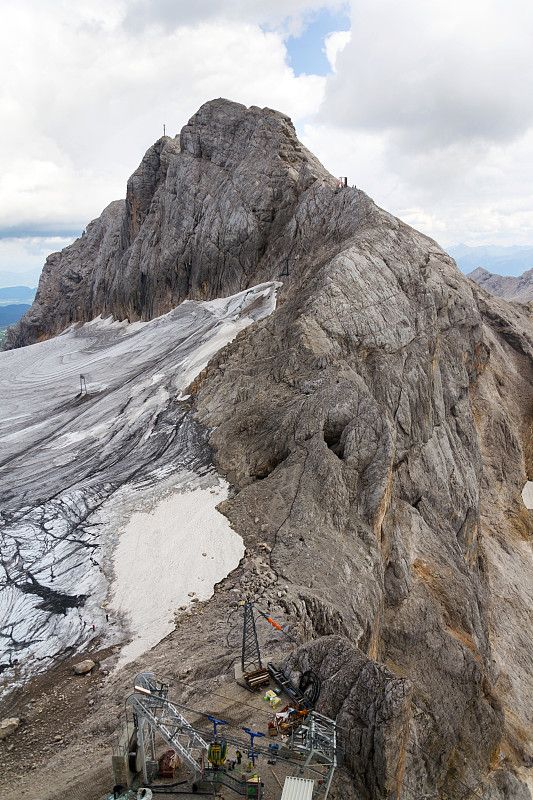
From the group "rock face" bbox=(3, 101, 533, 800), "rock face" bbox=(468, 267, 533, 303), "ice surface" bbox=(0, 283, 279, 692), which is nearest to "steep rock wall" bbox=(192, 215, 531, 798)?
"rock face" bbox=(3, 101, 533, 800)

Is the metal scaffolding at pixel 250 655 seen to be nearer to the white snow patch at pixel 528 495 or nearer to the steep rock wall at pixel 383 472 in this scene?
the steep rock wall at pixel 383 472

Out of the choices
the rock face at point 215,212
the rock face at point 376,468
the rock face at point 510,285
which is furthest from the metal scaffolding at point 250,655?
the rock face at point 510,285

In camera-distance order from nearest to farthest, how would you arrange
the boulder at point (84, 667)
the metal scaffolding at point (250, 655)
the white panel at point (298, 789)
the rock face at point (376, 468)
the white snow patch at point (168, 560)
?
1. the white panel at point (298, 789)
2. the metal scaffolding at point (250, 655)
3. the boulder at point (84, 667)
4. the white snow patch at point (168, 560)
5. the rock face at point (376, 468)

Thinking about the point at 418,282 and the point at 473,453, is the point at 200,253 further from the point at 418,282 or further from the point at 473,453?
the point at 473,453

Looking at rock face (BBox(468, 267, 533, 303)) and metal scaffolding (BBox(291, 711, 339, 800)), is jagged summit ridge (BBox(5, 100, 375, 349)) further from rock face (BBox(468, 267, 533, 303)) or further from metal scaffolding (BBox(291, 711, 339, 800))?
rock face (BBox(468, 267, 533, 303))

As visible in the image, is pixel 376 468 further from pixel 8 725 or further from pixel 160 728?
pixel 8 725

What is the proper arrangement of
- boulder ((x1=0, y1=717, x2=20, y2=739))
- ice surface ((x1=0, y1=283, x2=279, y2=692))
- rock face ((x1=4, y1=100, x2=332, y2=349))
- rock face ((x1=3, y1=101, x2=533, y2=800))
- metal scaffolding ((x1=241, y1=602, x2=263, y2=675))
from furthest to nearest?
1. rock face ((x1=4, y1=100, x2=332, y2=349))
2. rock face ((x1=3, y1=101, x2=533, y2=800))
3. ice surface ((x1=0, y1=283, x2=279, y2=692))
4. metal scaffolding ((x1=241, y1=602, x2=263, y2=675))
5. boulder ((x1=0, y1=717, x2=20, y2=739))
